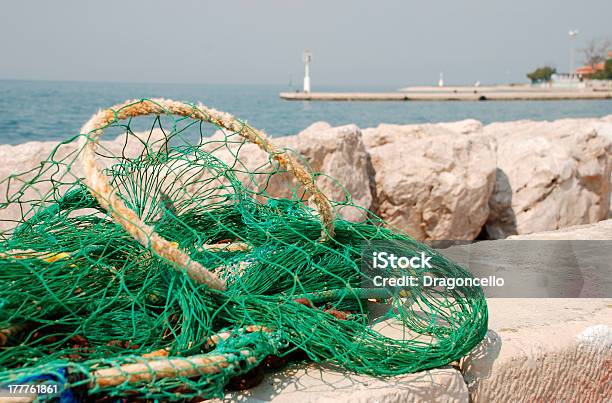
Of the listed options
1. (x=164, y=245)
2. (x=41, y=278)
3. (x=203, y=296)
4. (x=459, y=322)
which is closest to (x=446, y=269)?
(x=459, y=322)

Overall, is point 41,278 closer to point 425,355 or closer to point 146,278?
point 146,278

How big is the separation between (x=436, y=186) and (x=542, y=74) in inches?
2920

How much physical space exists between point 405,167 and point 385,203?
0.44 metres

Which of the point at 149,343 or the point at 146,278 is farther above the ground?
the point at 146,278

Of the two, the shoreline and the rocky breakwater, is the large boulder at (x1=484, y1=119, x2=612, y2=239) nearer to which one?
the rocky breakwater

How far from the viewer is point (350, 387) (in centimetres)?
200

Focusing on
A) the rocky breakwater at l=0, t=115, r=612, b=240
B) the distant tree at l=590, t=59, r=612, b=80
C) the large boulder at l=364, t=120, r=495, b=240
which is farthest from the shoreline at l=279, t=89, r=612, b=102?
the large boulder at l=364, t=120, r=495, b=240

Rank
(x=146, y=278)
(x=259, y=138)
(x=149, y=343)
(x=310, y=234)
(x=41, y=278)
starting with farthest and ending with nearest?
(x=310, y=234) < (x=259, y=138) < (x=146, y=278) < (x=149, y=343) < (x=41, y=278)

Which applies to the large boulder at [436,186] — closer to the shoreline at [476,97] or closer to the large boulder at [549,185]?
the large boulder at [549,185]

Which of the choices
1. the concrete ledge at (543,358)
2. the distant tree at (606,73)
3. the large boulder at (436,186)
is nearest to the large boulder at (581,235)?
the concrete ledge at (543,358)

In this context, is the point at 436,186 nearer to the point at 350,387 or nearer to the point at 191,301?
the point at 350,387

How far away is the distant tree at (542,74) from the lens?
7282 centimetres

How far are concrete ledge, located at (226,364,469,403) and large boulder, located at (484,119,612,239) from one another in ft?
16.5

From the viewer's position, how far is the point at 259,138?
2.47 m
